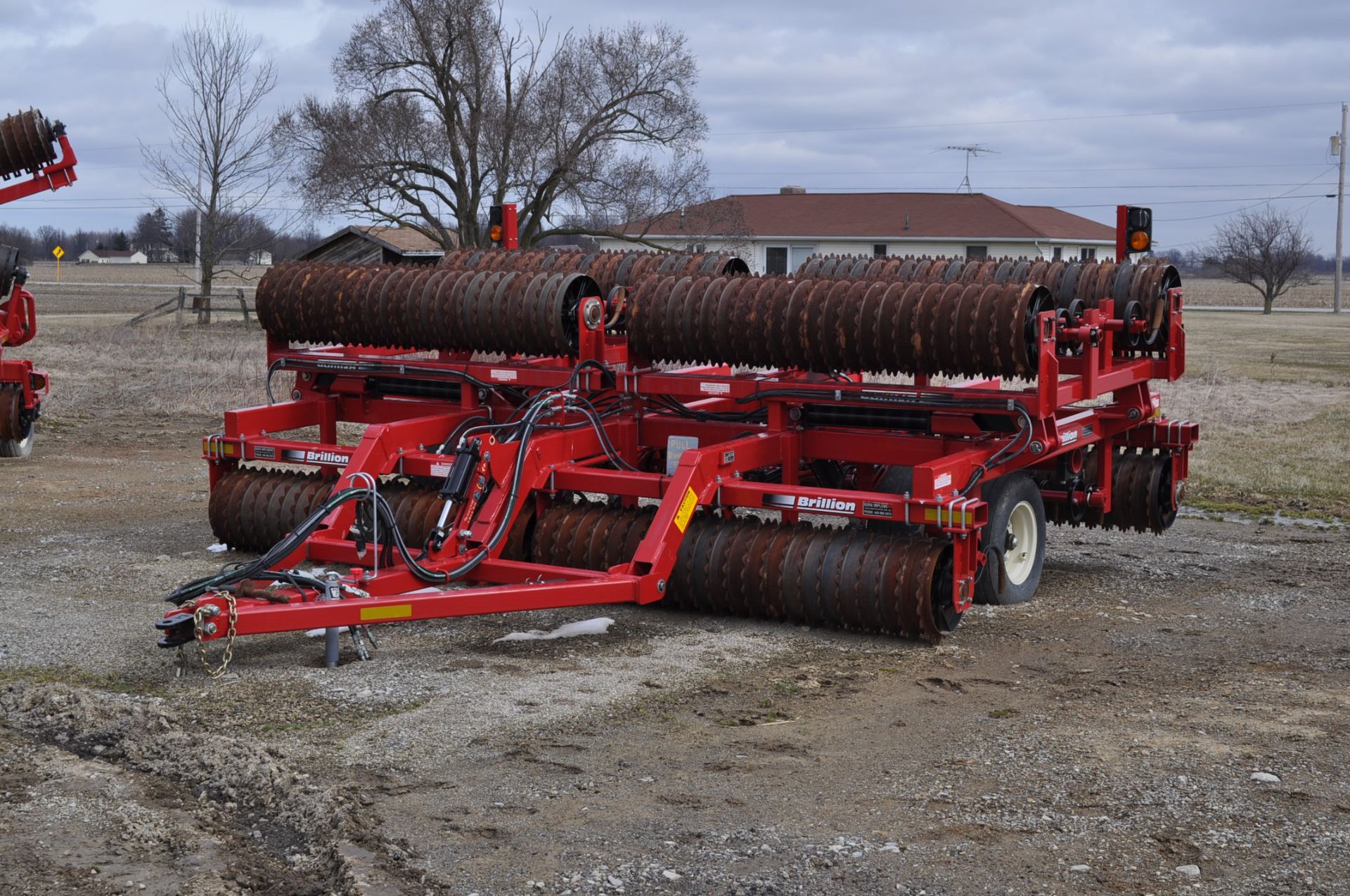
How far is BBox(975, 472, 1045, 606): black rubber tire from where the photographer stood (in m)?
8.33

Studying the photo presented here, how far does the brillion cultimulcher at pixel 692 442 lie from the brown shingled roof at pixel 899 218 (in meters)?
40.0

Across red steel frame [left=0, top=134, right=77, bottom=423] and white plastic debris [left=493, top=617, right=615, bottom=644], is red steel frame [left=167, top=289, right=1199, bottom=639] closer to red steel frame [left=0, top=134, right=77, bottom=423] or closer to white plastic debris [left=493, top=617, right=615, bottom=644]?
white plastic debris [left=493, top=617, right=615, bottom=644]

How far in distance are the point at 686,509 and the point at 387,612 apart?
1798 millimetres

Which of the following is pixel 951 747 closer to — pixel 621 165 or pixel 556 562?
pixel 556 562

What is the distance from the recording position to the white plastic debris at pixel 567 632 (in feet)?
25.4

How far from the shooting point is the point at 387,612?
675cm

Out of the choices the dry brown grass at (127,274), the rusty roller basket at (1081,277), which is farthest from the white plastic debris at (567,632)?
the dry brown grass at (127,274)

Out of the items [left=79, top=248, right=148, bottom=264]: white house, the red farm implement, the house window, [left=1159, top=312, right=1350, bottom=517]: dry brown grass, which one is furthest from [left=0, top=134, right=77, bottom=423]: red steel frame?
[left=79, top=248, right=148, bottom=264]: white house

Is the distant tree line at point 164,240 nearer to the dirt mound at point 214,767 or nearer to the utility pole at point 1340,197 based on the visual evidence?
the dirt mound at point 214,767

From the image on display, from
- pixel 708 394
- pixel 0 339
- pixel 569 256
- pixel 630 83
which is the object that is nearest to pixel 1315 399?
pixel 569 256

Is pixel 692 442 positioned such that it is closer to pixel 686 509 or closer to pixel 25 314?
pixel 686 509

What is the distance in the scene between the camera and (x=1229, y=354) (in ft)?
99.0

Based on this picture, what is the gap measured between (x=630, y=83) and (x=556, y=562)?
90.1 feet

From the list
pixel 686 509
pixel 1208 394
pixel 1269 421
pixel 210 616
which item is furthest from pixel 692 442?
pixel 1208 394
